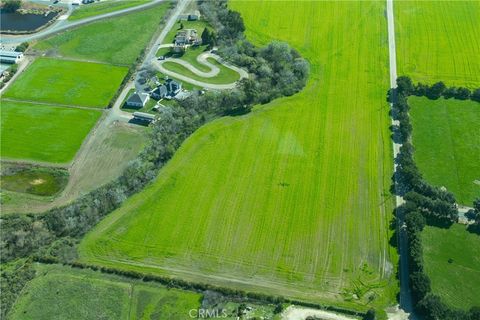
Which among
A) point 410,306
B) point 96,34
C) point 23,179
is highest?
point 96,34

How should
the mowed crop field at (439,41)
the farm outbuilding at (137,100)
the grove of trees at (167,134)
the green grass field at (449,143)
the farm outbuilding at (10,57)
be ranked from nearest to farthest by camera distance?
the grove of trees at (167,134) < the green grass field at (449,143) < the farm outbuilding at (137,100) < the mowed crop field at (439,41) < the farm outbuilding at (10,57)

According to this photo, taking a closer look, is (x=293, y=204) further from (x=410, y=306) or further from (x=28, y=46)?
(x=28, y=46)

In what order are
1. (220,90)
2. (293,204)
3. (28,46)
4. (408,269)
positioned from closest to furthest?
1. (408,269)
2. (293,204)
3. (220,90)
4. (28,46)

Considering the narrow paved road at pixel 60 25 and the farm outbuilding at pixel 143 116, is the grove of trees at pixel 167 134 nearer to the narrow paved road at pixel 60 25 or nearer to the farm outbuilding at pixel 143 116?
the farm outbuilding at pixel 143 116

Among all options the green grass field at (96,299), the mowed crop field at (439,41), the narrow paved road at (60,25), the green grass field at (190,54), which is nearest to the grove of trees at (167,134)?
the green grass field at (96,299)

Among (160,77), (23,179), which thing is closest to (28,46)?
(160,77)

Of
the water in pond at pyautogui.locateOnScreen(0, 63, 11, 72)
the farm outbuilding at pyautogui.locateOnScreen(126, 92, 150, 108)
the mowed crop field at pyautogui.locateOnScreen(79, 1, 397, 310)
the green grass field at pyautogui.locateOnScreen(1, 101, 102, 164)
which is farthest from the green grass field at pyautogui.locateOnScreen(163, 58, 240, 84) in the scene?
the water in pond at pyautogui.locateOnScreen(0, 63, 11, 72)

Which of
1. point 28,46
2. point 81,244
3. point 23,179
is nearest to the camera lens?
point 81,244
